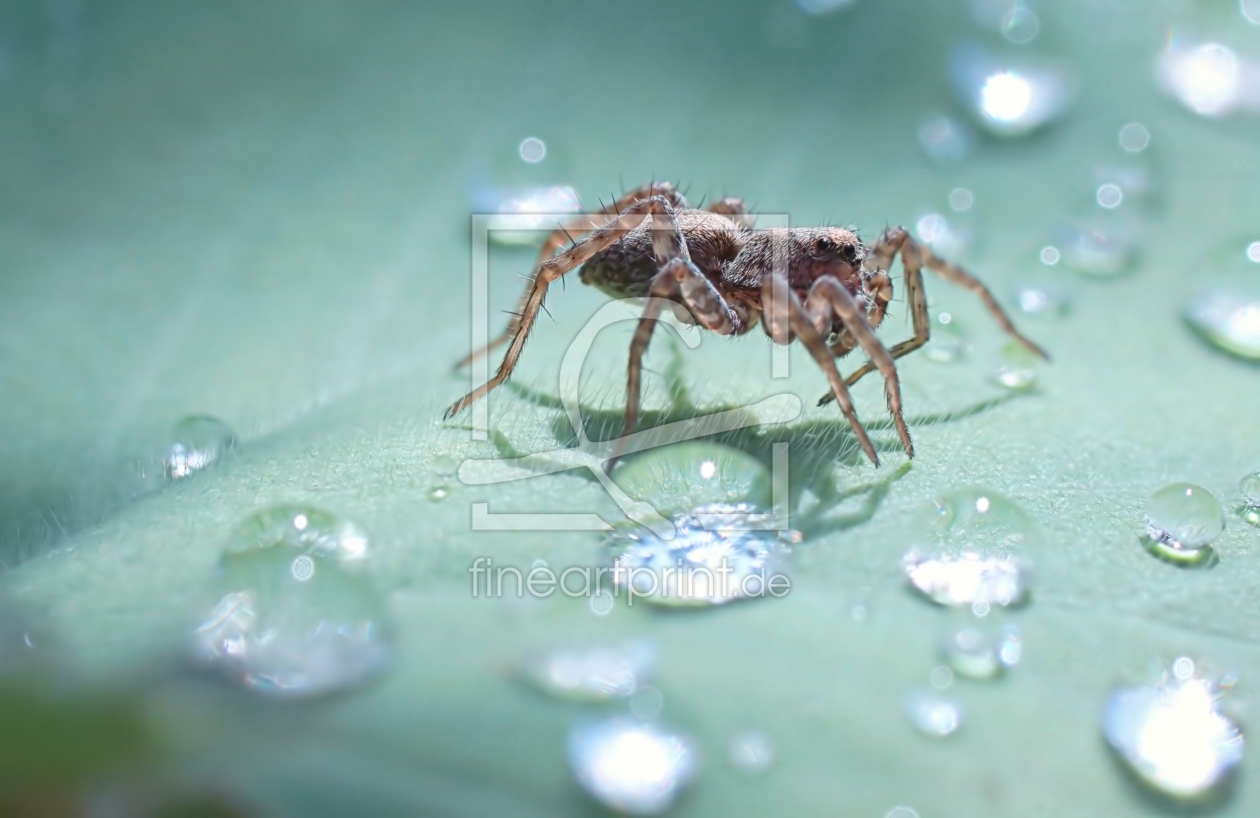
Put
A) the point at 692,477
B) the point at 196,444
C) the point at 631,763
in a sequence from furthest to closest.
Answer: the point at 196,444, the point at 692,477, the point at 631,763

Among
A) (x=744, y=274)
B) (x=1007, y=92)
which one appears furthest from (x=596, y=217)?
(x=1007, y=92)

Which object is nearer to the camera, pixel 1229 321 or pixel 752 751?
pixel 752 751

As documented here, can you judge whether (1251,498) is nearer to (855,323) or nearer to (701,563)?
(855,323)

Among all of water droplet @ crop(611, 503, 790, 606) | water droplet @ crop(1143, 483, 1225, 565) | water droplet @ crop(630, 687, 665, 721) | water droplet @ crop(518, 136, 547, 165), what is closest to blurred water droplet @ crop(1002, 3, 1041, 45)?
water droplet @ crop(518, 136, 547, 165)

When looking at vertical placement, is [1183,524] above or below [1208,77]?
below

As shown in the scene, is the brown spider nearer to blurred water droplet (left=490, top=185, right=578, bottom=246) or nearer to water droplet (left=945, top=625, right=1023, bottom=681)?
blurred water droplet (left=490, top=185, right=578, bottom=246)

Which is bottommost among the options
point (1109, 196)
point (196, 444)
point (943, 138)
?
point (196, 444)
